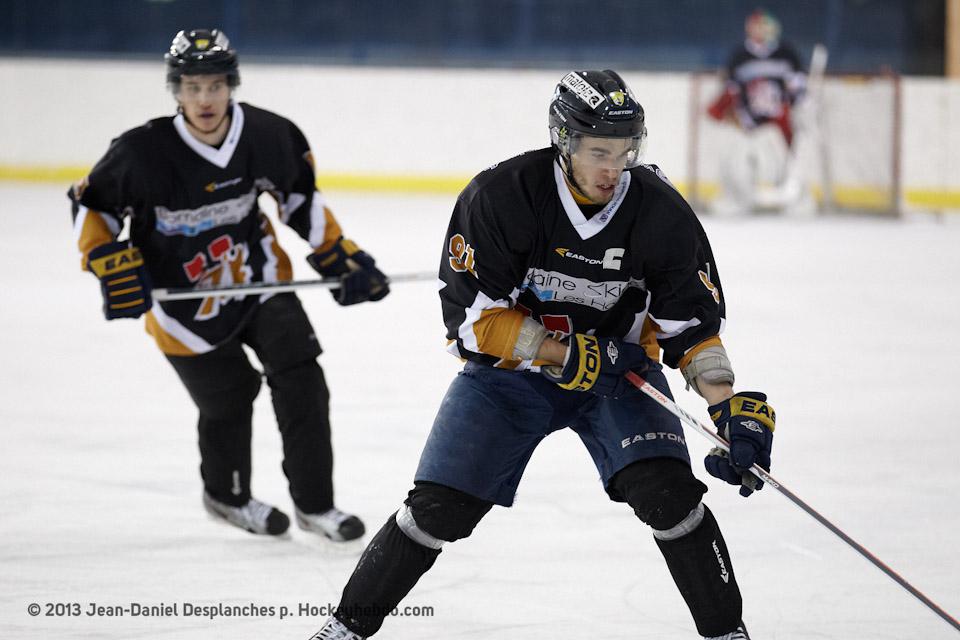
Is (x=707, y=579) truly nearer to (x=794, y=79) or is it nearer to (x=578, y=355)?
(x=578, y=355)

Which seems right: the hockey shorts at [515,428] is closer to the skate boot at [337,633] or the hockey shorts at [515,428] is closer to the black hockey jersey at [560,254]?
the black hockey jersey at [560,254]

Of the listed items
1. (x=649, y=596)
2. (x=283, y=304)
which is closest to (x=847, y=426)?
(x=649, y=596)

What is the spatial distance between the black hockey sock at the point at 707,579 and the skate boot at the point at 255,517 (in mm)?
1263

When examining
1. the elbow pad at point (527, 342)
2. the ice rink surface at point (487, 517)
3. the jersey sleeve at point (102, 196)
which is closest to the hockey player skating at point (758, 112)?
the ice rink surface at point (487, 517)

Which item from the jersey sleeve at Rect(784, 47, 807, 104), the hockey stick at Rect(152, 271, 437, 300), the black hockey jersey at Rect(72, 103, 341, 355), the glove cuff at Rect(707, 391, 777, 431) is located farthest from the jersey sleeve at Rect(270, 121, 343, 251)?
the jersey sleeve at Rect(784, 47, 807, 104)

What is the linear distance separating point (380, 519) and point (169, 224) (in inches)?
34.7

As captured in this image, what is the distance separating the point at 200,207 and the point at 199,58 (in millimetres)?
337

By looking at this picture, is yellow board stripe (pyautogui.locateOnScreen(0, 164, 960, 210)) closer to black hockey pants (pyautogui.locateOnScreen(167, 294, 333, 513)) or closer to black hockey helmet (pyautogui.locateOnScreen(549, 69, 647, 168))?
black hockey pants (pyautogui.locateOnScreen(167, 294, 333, 513))

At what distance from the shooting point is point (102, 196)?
3.08 m

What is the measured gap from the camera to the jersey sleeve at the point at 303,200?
326 centimetres

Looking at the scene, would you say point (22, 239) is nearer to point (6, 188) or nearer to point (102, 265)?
point (6, 188)

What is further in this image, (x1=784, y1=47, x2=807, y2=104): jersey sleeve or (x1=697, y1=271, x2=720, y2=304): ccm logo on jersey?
(x1=784, y1=47, x2=807, y2=104): jersey sleeve

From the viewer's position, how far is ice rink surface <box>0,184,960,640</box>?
9.07 ft

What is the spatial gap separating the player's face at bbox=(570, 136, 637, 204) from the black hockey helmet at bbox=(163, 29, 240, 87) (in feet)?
3.63
